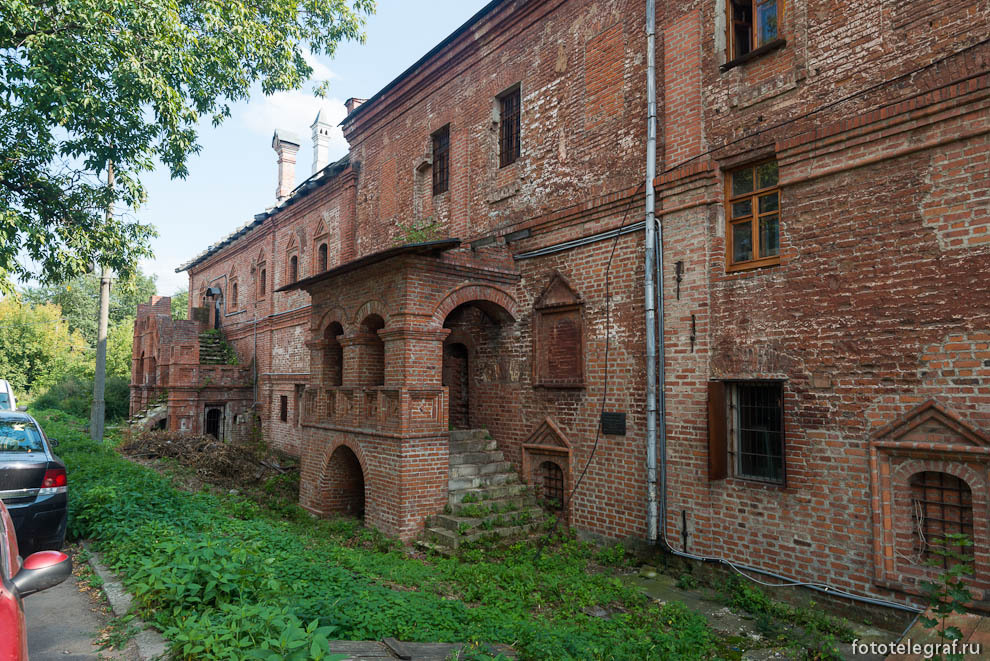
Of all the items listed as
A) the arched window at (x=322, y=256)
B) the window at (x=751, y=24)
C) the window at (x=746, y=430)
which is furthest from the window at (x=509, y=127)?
the arched window at (x=322, y=256)

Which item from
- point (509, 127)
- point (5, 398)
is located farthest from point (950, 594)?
point (5, 398)

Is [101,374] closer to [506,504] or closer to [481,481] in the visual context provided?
[481,481]

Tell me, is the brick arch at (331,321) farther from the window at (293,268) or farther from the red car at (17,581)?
the window at (293,268)

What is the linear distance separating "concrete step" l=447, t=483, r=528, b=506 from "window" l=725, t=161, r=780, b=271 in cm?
512

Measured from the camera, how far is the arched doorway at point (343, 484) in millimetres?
11727

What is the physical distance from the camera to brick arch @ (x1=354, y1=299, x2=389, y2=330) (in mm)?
10273

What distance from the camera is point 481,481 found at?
33.1ft

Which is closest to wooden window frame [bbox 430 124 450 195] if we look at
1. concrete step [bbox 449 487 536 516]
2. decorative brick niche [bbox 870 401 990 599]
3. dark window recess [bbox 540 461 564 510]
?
dark window recess [bbox 540 461 564 510]

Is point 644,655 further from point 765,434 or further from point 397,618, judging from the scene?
point 765,434

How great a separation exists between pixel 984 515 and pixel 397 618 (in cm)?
551

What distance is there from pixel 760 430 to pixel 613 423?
219 cm

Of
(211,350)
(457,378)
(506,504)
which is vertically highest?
(211,350)

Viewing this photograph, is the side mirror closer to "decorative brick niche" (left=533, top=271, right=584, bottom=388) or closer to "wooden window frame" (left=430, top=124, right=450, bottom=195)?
"decorative brick niche" (left=533, top=271, right=584, bottom=388)

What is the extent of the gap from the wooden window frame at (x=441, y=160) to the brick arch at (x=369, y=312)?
3.95 metres
